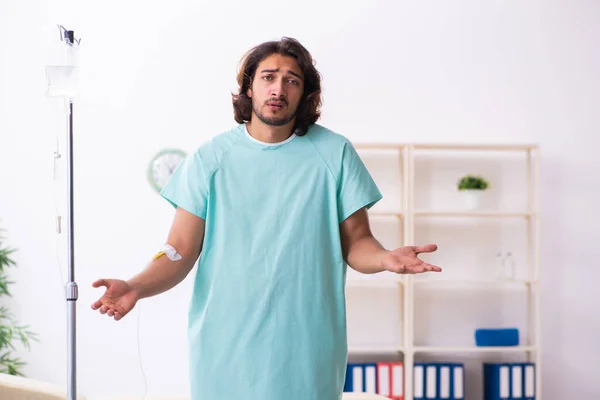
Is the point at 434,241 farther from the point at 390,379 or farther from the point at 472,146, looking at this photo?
the point at 390,379

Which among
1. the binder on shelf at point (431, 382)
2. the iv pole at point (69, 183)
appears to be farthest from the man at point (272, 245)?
the binder on shelf at point (431, 382)

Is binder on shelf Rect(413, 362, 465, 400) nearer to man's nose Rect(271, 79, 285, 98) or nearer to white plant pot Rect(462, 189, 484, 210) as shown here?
white plant pot Rect(462, 189, 484, 210)

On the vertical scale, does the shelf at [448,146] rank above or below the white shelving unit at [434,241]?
above

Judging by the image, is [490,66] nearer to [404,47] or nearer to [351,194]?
[404,47]

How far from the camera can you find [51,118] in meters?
4.18

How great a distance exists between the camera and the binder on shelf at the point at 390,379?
389cm

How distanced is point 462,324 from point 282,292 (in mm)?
2595

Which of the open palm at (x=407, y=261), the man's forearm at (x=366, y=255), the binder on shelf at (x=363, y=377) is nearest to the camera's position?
the open palm at (x=407, y=261)

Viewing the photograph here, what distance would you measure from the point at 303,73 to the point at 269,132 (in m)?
0.15

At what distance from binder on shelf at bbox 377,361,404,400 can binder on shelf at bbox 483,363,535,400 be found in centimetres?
47

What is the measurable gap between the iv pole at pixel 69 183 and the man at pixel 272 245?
13 centimetres

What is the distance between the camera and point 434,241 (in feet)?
13.8

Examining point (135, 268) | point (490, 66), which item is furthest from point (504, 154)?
point (135, 268)

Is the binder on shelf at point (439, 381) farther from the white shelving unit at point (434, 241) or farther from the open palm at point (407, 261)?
the open palm at point (407, 261)
